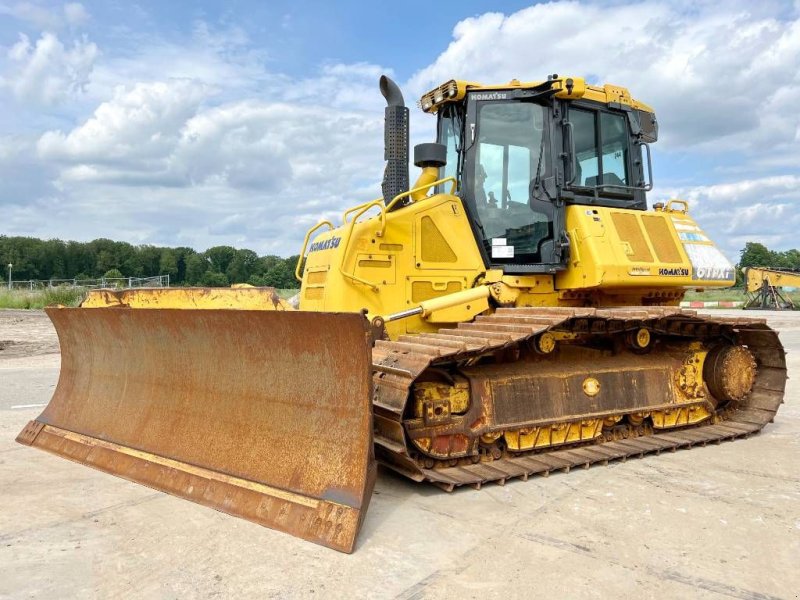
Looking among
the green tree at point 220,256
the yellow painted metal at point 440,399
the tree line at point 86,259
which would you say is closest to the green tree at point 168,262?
the tree line at point 86,259

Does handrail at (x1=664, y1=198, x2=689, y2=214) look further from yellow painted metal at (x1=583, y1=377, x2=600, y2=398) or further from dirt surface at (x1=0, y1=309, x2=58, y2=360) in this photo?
dirt surface at (x1=0, y1=309, x2=58, y2=360)

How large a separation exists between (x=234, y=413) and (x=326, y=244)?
1.92 metres

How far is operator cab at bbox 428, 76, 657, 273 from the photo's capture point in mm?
6000

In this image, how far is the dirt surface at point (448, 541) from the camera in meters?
3.07

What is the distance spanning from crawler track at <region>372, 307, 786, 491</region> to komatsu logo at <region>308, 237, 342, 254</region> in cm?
118

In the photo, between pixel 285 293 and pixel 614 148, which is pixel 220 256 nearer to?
pixel 285 293

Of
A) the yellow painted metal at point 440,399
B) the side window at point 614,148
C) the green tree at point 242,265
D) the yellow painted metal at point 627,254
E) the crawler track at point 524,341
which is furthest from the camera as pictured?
the green tree at point 242,265

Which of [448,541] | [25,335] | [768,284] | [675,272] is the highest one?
[768,284]

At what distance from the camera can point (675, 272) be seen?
6.30m

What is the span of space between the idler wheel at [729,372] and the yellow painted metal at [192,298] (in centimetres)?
416

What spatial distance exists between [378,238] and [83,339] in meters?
2.85

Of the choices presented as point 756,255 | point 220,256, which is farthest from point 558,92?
point 756,255

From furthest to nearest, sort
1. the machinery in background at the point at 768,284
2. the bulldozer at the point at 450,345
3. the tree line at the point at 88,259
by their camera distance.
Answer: the tree line at the point at 88,259 → the machinery in background at the point at 768,284 → the bulldozer at the point at 450,345

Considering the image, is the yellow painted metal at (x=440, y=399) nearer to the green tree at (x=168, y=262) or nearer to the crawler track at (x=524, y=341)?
the crawler track at (x=524, y=341)
